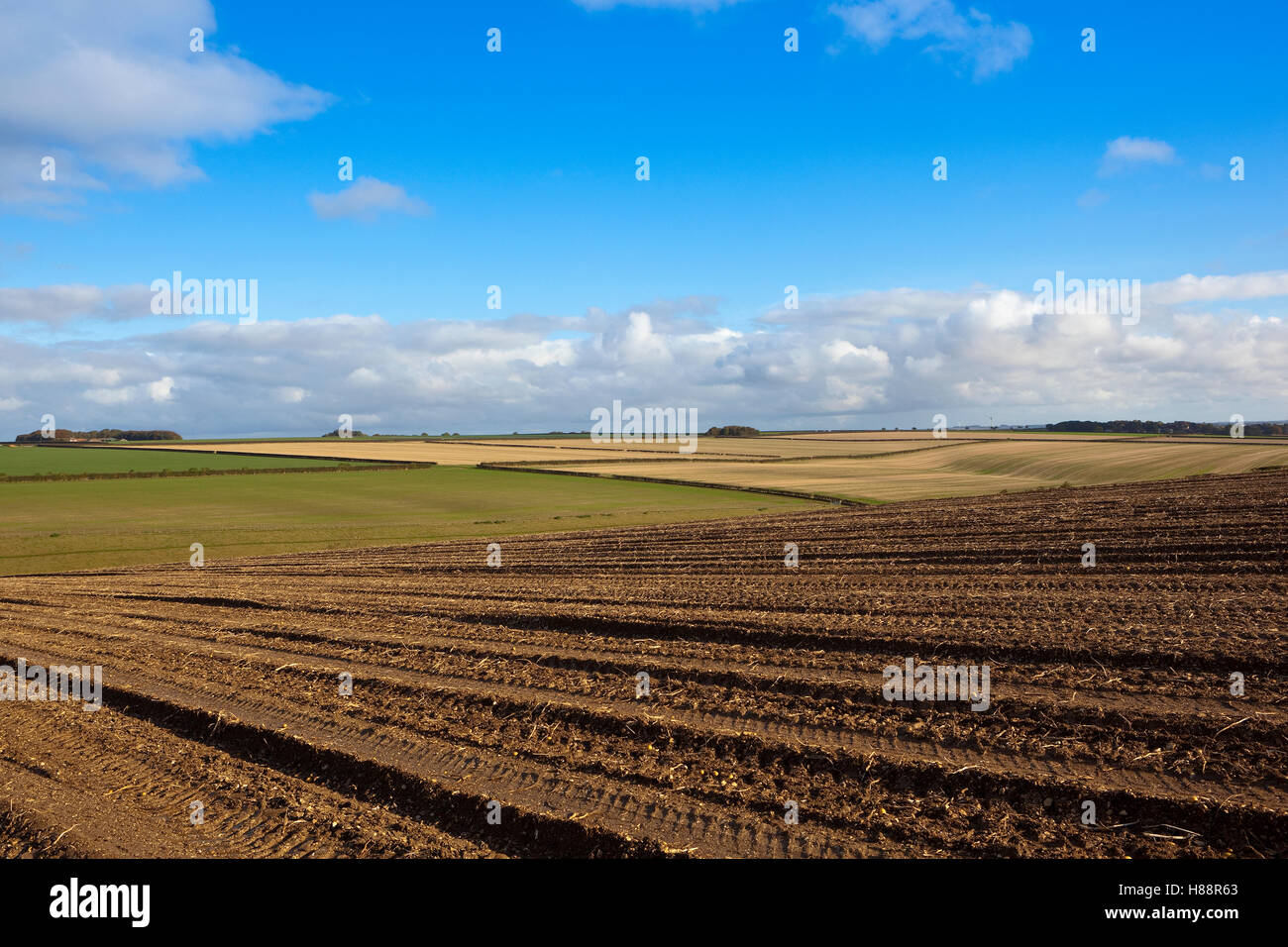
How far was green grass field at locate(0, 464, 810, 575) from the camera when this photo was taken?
35.0 m

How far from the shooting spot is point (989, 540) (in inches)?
841

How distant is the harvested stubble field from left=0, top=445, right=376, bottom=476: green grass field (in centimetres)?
7132

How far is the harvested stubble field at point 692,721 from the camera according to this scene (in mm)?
6992

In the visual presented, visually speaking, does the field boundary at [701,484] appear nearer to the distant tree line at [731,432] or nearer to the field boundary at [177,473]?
the field boundary at [177,473]

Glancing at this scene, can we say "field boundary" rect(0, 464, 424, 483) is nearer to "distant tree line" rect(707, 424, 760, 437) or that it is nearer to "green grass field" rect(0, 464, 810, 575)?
"green grass field" rect(0, 464, 810, 575)

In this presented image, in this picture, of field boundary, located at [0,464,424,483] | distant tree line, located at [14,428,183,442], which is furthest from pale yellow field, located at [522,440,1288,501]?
distant tree line, located at [14,428,183,442]

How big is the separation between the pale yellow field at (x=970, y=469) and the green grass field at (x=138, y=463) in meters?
35.0

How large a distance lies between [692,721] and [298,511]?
44926mm

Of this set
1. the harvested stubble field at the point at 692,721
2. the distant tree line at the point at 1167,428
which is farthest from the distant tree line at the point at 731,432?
the harvested stubble field at the point at 692,721

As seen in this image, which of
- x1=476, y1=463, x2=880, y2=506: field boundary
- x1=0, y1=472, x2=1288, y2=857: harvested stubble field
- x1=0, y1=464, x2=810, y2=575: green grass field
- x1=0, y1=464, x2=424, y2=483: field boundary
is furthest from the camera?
x1=0, y1=464, x2=424, y2=483: field boundary
